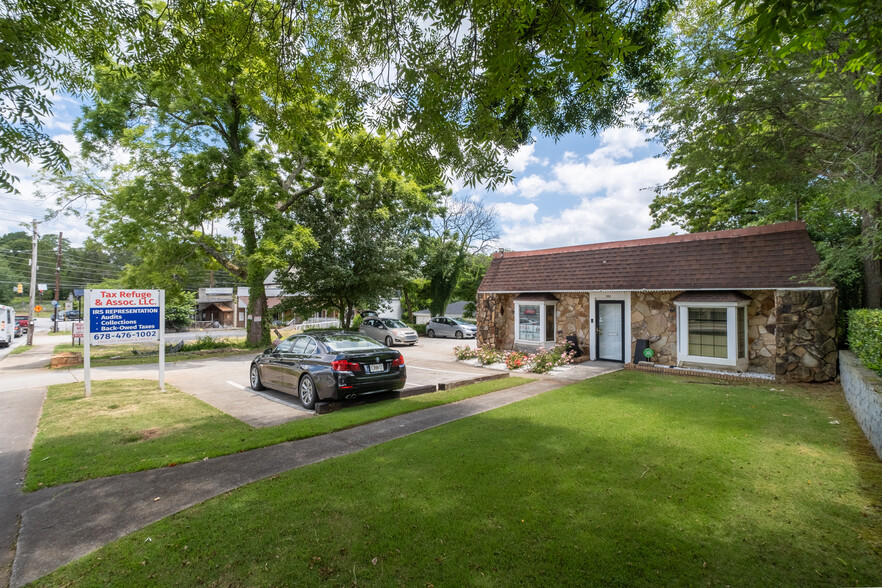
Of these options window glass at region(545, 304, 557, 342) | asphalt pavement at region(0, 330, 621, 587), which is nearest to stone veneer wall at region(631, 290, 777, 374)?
window glass at region(545, 304, 557, 342)

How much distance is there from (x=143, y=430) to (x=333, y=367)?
3.12m

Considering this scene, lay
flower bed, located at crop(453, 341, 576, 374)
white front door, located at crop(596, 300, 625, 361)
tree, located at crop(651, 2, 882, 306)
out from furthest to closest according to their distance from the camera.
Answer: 1. white front door, located at crop(596, 300, 625, 361)
2. flower bed, located at crop(453, 341, 576, 374)
3. tree, located at crop(651, 2, 882, 306)

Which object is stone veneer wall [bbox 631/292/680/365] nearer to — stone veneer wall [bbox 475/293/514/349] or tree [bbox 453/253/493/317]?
stone veneer wall [bbox 475/293/514/349]

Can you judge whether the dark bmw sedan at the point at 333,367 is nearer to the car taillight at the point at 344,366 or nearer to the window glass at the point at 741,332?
the car taillight at the point at 344,366

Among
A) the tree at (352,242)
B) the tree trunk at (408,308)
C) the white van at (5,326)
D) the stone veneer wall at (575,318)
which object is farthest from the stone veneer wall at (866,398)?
the white van at (5,326)

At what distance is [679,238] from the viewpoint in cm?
1261

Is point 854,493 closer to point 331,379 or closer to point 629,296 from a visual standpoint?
point 331,379

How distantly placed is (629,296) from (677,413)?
664cm

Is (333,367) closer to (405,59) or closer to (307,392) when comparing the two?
(307,392)

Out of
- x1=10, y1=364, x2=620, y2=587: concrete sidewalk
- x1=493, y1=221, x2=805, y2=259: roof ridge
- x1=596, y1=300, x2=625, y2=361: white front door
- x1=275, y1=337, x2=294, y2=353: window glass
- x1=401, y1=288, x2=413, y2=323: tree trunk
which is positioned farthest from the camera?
x1=401, y1=288, x2=413, y2=323: tree trunk

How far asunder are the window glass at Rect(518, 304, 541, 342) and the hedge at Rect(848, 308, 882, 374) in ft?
28.1

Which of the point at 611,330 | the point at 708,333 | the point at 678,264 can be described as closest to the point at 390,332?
the point at 611,330

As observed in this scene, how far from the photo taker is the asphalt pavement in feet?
10.6

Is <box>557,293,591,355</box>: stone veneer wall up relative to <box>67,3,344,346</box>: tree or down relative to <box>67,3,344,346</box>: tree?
down
